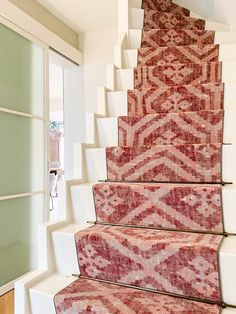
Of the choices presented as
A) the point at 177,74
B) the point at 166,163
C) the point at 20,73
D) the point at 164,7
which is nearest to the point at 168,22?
the point at 164,7

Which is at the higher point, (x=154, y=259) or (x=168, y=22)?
(x=168, y=22)

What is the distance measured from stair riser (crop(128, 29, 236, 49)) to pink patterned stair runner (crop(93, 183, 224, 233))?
1431 millimetres

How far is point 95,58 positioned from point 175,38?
148 centimetres

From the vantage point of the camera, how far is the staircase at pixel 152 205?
3.12 feet

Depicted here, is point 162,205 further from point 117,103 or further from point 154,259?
point 117,103

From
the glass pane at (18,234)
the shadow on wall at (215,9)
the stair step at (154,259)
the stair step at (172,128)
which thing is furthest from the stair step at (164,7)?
the stair step at (154,259)

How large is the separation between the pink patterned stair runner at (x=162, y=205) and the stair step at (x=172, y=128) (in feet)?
1.08

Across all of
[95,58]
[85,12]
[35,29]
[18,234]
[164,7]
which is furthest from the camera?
[95,58]

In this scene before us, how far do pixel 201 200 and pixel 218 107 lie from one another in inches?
26.2

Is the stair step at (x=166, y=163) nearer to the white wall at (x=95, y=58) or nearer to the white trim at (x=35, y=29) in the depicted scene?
the white trim at (x=35, y=29)

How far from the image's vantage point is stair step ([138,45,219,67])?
194 cm

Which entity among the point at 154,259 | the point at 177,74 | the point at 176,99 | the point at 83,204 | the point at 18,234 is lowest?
the point at 18,234

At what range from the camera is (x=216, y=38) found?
2195 mm

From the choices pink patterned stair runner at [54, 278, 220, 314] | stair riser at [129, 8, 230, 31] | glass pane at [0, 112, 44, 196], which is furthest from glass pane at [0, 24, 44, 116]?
pink patterned stair runner at [54, 278, 220, 314]
